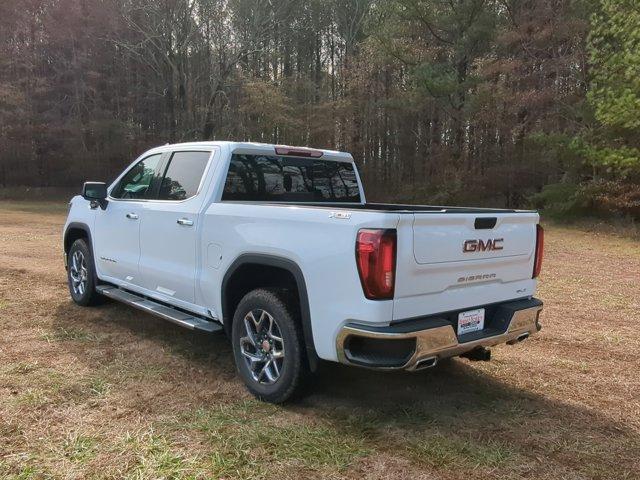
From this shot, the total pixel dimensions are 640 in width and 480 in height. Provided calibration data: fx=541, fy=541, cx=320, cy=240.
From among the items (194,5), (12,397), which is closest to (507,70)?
(194,5)

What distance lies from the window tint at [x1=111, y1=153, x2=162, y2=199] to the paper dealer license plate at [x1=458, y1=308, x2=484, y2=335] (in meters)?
3.15

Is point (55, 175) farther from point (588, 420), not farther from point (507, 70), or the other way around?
point (588, 420)

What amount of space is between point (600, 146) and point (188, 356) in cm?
1771

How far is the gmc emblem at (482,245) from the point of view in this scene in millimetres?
3457

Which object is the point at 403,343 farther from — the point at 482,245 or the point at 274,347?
the point at 274,347

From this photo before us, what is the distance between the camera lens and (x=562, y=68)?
21328 mm

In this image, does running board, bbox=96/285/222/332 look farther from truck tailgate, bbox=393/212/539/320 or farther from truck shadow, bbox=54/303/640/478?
truck tailgate, bbox=393/212/539/320

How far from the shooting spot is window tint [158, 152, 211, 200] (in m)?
4.65

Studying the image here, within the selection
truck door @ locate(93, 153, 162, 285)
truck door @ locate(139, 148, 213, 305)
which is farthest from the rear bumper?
truck door @ locate(93, 153, 162, 285)

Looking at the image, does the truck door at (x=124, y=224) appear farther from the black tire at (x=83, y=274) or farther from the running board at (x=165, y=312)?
the black tire at (x=83, y=274)

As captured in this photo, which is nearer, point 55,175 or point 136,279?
point 136,279

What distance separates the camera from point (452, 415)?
12.0 feet

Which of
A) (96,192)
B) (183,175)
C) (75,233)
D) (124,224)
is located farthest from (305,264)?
(75,233)

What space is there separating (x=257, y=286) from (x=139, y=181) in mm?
2102
